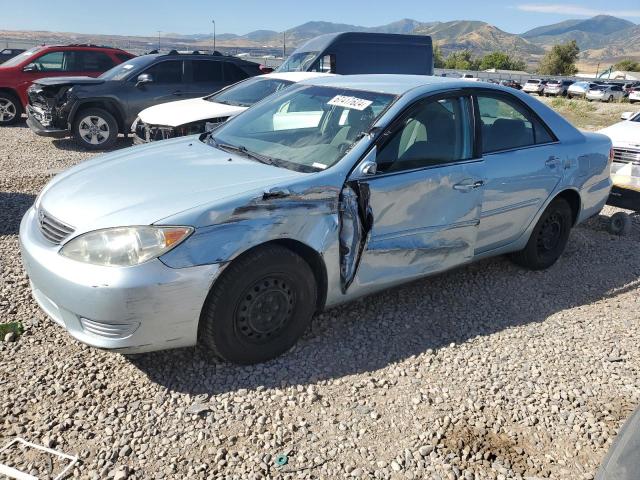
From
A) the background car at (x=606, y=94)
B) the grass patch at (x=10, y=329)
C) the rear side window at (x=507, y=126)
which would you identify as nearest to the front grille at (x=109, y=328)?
the grass patch at (x=10, y=329)

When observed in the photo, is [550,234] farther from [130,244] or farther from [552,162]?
[130,244]

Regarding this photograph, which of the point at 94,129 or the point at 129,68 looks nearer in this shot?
the point at 94,129

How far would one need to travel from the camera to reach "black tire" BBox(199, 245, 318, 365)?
2852 millimetres

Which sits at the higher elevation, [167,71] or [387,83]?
[167,71]

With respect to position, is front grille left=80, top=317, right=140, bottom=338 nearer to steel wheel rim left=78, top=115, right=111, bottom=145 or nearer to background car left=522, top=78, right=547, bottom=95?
steel wheel rim left=78, top=115, right=111, bottom=145

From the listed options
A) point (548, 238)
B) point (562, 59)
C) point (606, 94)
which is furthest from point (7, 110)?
point (562, 59)

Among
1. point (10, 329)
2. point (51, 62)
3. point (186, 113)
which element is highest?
point (51, 62)

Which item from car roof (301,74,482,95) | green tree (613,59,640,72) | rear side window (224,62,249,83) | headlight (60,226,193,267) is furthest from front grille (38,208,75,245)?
green tree (613,59,640,72)

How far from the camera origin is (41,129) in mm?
9336

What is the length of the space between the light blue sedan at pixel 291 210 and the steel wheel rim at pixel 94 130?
6092mm

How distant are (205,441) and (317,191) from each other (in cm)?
141

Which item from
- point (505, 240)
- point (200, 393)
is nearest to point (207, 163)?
point (200, 393)

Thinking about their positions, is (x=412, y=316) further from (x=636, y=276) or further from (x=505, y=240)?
(x=636, y=276)

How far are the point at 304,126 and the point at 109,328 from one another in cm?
191
